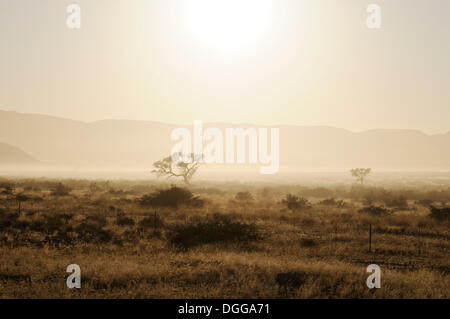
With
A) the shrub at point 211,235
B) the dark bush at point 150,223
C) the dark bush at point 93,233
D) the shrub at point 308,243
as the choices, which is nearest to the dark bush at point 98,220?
the dark bush at point 93,233

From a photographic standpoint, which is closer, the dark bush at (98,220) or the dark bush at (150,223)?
the dark bush at (150,223)

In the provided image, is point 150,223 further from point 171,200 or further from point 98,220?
point 171,200

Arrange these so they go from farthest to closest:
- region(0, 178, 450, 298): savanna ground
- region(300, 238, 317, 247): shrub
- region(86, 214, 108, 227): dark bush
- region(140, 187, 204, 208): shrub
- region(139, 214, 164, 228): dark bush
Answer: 1. region(140, 187, 204, 208): shrub
2. region(86, 214, 108, 227): dark bush
3. region(139, 214, 164, 228): dark bush
4. region(300, 238, 317, 247): shrub
5. region(0, 178, 450, 298): savanna ground

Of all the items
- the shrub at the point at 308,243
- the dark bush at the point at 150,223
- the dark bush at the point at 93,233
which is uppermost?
the dark bush at the point at 93,233

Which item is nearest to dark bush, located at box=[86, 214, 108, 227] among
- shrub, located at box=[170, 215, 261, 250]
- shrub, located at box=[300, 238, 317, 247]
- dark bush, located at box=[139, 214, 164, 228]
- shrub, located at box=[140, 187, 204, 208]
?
dark bush, located at box=[139, 214, 164, 228]

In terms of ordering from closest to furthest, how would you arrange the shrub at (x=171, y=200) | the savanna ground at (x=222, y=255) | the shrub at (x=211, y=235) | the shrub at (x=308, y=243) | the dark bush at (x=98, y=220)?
the savanna ground at (x=222, y=255) → the shrub at (x=211, y=235) → the shrub at (x=308, y=243) → the dark bush at (x=98, y=220) → the shrub at (x=171, y=200)

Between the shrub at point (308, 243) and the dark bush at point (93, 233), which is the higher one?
the dark bush at point (93, 233)

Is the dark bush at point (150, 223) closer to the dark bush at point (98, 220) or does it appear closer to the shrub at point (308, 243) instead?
the dark bush at point (98, 220)

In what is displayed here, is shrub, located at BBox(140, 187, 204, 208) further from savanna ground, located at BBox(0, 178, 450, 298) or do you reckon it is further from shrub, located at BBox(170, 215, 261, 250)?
shrub, located at BBox(170, 215, 261, 250)

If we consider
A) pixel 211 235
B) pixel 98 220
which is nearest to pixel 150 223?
pixel 98 220
